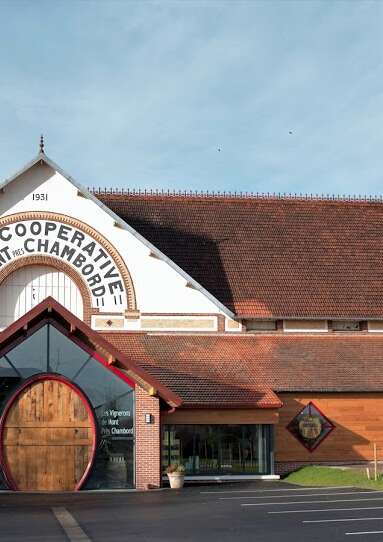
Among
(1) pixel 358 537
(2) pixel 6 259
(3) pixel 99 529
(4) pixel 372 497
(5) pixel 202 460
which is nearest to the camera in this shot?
(1) pixel 358 537

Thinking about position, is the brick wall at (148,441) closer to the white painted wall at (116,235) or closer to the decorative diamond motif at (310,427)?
the decorative diamond motif at (310,427)

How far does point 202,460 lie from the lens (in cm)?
2938

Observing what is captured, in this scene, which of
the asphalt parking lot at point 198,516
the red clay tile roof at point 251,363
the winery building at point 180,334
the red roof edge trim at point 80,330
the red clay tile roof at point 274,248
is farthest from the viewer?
the red clay tile roof at point 274,248

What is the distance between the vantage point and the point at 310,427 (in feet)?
99.9

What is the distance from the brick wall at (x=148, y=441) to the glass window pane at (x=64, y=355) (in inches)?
71.7

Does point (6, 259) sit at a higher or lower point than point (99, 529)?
higher

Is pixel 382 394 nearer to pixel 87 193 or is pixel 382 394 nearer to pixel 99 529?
pixel 87 193

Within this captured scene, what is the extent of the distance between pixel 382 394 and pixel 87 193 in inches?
458

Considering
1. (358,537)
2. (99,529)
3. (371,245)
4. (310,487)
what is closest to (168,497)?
(310,487)

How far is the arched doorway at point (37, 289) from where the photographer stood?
31891mm

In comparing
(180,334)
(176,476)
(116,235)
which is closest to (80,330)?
(176,476)

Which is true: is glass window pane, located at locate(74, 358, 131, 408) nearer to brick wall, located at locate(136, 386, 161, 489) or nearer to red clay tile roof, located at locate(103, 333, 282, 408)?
brick wall, located at locate(136, 386, 161, 489)

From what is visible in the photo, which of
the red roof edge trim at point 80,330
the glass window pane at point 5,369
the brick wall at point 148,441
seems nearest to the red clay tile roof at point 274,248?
the brick wall at point 148,441

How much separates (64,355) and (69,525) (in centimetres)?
957
